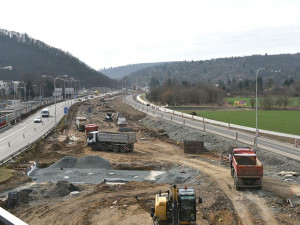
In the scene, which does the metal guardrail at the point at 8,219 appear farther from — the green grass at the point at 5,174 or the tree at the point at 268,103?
the tree at the point at 268,103

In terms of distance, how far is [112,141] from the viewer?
4597 centimetres

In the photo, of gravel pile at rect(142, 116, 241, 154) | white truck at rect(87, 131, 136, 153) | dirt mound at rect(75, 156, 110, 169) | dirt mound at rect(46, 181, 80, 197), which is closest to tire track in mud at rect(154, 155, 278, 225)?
dirt mound at rect(75, 156, 110, 169)

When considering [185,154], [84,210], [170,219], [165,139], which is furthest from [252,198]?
A: [165,139]

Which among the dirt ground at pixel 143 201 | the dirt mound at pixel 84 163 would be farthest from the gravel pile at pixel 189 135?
the dirt mound at pixel 84 163

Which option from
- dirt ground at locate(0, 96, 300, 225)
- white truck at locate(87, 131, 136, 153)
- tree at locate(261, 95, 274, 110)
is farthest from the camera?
tree at locate(261, 95, 274, 110)

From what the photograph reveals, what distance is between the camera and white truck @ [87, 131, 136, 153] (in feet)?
148

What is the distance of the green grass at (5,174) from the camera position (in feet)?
98.7

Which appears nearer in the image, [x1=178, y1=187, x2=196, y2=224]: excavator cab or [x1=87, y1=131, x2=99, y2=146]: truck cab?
[x1=178, y1=187, x2=196, y2=224]: excavator cab

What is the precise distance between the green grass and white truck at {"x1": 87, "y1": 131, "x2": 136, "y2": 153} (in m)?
14.6

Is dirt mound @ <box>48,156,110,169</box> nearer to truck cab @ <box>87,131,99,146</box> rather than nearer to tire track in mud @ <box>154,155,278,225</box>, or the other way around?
truck cab @ <box>87,131,99,146</box>

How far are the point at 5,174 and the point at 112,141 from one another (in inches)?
658

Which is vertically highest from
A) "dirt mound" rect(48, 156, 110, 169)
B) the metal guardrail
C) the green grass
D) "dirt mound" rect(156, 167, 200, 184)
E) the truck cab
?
the metal guardrail

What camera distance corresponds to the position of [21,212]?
22547 mm

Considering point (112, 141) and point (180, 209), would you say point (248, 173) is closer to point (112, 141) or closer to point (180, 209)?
point (180, 209)
